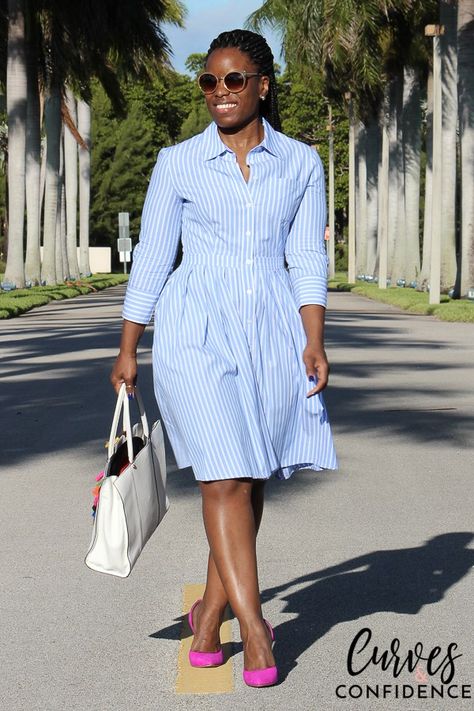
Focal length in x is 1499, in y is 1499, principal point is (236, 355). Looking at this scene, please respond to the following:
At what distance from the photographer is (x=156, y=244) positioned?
4801 mm

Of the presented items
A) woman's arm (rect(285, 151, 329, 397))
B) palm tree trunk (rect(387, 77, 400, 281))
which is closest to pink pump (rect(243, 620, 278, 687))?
woman's arm (rect(285, 151, 329, 397))

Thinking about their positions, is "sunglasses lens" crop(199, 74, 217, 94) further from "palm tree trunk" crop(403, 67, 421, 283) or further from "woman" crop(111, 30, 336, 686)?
"palm tree trunk" crop(403, 67, 421, 283)

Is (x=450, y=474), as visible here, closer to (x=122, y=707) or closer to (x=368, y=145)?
(x=122, y=707)

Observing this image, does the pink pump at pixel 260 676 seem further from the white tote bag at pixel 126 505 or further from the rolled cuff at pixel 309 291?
the rolled cuff at pixel 309 291

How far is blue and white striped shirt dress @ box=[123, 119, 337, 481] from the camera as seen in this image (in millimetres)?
4586

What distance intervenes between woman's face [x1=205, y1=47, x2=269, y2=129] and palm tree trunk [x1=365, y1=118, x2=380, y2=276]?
52.1 meters

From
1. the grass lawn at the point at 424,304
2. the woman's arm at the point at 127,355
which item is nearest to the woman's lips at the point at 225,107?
the woman's arm at the point at 127,355

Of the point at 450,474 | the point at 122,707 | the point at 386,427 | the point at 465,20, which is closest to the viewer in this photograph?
the point at 122,707

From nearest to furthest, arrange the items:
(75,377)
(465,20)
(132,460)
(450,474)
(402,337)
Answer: (132,460) → (450,474) → (75,377) → (402,337) → (465,20)

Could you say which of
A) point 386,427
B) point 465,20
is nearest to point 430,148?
point 465,20

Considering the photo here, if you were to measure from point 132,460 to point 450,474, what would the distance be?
15.1 ft

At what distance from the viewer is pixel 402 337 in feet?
71.9

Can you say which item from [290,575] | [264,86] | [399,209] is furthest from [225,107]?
[399,209]

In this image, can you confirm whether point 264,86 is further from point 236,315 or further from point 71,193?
point 71,193
